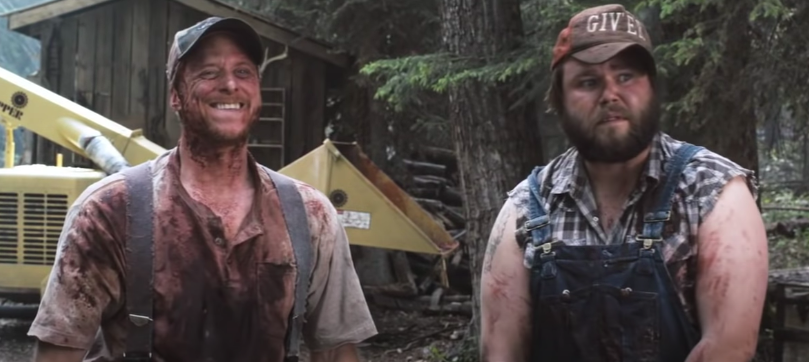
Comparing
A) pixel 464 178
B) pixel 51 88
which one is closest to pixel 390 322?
pixel 464 178

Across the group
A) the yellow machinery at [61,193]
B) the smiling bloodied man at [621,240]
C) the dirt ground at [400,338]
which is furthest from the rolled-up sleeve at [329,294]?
the yellow machinery at [61,193]

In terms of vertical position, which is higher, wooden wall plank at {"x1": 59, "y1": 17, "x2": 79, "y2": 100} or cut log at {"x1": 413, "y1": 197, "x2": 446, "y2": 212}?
wooden wall plank at {"x1": 59, "y1": 17, "x2": 79, "y2": 100}

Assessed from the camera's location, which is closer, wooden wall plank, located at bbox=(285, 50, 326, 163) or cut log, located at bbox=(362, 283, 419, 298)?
cut log, located at bbox=(362, 283, 419, 298)

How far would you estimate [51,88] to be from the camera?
456 inches

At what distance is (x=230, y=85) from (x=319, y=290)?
0.61m

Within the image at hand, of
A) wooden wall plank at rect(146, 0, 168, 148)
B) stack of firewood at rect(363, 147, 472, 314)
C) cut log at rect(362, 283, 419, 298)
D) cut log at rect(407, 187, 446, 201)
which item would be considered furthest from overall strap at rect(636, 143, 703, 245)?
wooden wall plank at rect(146, 0, 168, 148)

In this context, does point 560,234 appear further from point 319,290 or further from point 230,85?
point 230,85

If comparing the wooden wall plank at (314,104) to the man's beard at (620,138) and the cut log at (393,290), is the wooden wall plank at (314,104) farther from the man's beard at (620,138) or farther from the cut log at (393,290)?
the man's beard at (620,138)

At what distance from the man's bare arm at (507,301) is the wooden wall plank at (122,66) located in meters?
9.46

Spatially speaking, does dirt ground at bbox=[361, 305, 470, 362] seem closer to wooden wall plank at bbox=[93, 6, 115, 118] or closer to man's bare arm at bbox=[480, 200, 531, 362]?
wooden wall plank at bbox=[93, 6, 115, 118]

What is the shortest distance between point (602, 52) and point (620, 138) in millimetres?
232

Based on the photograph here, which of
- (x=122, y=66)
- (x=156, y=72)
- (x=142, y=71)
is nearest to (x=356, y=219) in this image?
(x=156, y=72)

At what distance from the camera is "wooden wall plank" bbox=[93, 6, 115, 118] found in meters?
11.4

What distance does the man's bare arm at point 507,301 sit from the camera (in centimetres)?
Result: 250
